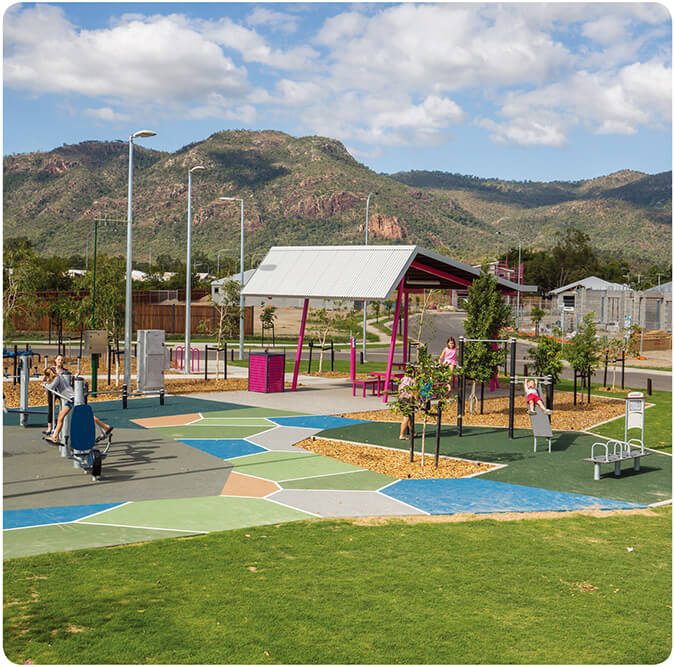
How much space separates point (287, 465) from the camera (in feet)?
43.2

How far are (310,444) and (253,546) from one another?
655 cm

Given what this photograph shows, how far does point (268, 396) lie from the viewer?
22672mm

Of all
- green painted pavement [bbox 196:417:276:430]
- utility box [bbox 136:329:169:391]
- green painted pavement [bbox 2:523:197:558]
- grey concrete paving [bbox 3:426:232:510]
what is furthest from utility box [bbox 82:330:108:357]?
green painted pavement [bbox 2:523:197:558]

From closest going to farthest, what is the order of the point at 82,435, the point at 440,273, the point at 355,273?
the point at 82,435 < the point at 355,273 < the point at 440,273

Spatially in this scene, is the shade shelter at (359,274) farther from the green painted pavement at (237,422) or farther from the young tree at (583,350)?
the green painted pavement at (237,422)

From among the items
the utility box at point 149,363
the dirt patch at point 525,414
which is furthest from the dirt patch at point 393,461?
the utility box at point 149,363

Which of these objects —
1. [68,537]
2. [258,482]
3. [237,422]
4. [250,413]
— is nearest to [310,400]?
[250,413]

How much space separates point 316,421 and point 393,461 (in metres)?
4.44

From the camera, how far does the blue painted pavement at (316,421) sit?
17.3m

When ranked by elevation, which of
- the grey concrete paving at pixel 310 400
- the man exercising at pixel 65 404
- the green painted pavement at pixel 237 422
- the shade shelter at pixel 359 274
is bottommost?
the green painted pavement at pixel 237 422

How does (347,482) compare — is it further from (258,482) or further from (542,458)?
(542,458)

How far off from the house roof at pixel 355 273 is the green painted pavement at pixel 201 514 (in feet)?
33.7

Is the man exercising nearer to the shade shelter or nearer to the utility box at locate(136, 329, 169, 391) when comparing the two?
the utility box at locate(136, 329, 169, 391)

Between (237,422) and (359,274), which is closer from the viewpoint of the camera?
(237,422)
